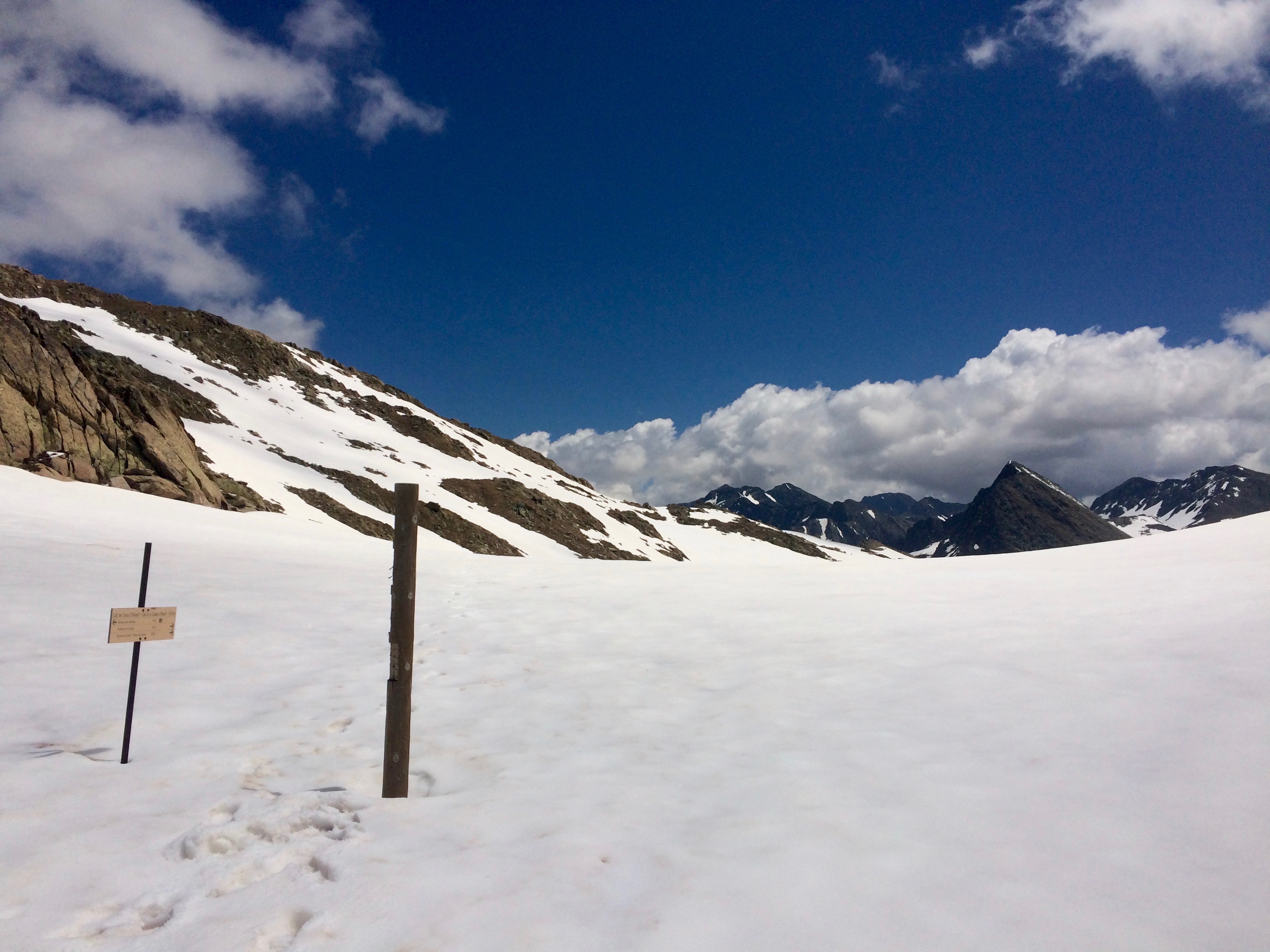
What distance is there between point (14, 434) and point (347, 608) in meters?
23.7

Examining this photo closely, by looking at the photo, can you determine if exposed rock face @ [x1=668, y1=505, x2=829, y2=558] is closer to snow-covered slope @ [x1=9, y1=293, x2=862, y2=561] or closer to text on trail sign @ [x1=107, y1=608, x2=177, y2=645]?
snow-covered slope @ [x1=9, y1=293, x2=862, y2=561]

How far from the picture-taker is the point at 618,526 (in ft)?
279

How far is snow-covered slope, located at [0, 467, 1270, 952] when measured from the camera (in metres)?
3.56

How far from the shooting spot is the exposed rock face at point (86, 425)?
26453 mm

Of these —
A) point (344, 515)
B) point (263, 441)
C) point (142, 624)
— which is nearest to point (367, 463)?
point (263, 441)

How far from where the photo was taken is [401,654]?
5.25 meters

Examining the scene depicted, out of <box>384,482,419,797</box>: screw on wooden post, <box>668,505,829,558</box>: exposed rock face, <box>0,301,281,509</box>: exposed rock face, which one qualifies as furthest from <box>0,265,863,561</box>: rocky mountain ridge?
<box>384,482,419,797</box>: screw on wooden post

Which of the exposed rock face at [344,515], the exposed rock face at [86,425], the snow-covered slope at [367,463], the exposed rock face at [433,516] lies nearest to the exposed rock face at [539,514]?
the snow-covered slope at [367,463]

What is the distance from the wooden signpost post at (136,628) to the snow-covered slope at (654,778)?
0.38 metres

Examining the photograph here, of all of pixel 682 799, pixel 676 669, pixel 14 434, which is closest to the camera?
pixel 682 799

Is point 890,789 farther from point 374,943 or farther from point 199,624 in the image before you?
point 199,624

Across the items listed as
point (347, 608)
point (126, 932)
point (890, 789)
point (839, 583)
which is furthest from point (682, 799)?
point (839, 583)

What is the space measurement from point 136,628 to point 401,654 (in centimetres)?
258

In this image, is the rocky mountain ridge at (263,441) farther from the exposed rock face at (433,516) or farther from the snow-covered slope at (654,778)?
the snow-covered slope at (654,778)
